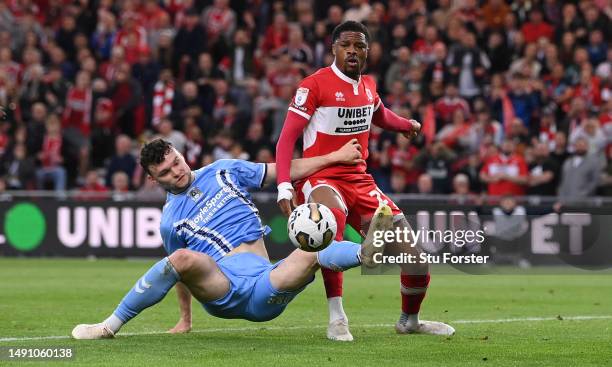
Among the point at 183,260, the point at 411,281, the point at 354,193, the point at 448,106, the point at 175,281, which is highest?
the point at 448,106

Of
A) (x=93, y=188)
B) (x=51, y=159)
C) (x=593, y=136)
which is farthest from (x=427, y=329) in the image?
(x=51, y=159)

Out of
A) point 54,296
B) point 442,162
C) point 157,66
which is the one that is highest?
point 157,66

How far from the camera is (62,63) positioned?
25.7 meters

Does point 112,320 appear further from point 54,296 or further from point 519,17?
point 519,17

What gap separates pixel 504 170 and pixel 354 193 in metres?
11.9

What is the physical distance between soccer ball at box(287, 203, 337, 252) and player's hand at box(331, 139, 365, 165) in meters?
1.09

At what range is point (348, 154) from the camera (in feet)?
33.7

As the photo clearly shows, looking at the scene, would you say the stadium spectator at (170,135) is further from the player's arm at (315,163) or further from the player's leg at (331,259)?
the player's leg at (331,259)

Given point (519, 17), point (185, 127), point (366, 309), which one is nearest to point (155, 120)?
point (185, 127)

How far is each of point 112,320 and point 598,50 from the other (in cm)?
1634

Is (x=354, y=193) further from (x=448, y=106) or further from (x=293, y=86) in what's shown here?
(x=293, y=86)

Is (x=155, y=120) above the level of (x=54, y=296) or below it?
above

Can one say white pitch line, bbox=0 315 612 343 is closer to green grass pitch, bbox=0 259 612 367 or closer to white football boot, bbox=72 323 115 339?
green grass pitch, bbox=0 259 612 367

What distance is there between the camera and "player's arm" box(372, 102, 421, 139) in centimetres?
1111
